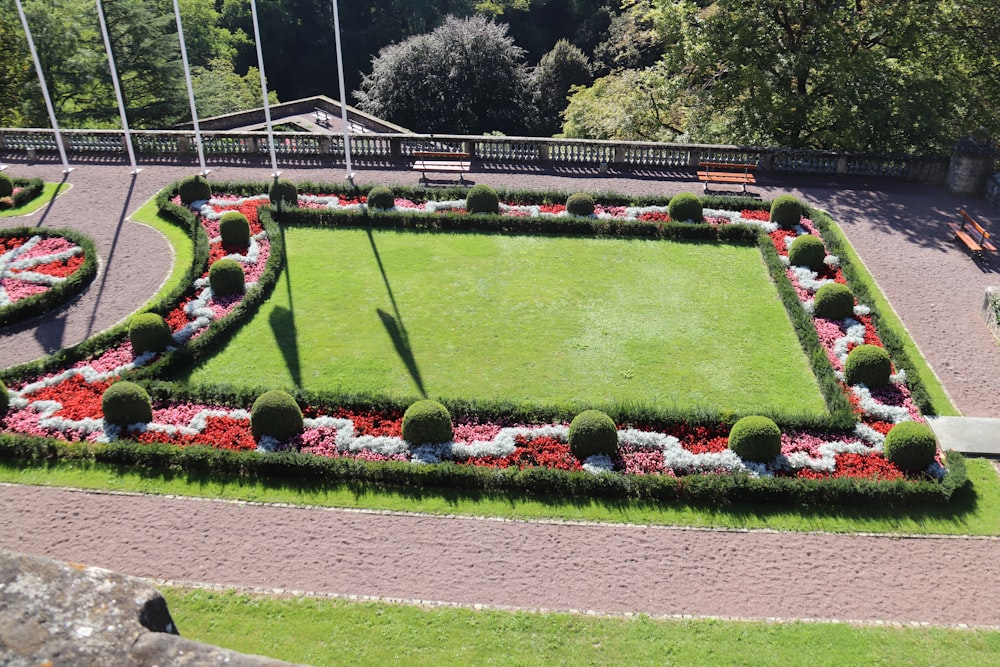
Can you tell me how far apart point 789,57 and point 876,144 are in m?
5.49

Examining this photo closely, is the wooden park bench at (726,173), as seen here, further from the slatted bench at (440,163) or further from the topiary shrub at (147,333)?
the topiary shrub at (147,333)

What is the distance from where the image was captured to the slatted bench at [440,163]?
114 feet

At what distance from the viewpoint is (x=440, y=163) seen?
35250 mm

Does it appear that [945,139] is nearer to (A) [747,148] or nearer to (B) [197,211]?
(A) [747,148]

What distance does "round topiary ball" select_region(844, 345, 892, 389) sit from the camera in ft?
71.1

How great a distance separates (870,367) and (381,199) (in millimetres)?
18017

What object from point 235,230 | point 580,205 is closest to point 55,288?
point 235,230

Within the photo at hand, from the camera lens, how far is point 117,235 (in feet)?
98.6

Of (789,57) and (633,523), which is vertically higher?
(789,57)

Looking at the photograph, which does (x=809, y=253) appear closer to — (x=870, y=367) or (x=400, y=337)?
(x=870, y=367)

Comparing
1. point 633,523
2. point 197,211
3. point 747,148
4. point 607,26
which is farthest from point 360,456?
point 607,26

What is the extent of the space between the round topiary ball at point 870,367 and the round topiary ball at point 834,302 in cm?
295

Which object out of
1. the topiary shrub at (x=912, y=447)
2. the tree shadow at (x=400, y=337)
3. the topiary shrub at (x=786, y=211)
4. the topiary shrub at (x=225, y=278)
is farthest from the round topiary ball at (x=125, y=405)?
the topiary shrub at (x=786, y=211)

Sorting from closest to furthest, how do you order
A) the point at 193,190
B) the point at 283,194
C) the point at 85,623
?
the point at 85,623
the point at 283,194
the point at 193,190
